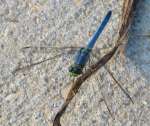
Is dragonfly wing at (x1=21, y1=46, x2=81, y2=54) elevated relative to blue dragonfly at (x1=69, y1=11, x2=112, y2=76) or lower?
lower

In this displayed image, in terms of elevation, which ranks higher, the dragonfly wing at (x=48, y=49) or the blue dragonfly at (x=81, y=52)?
the blue dragonfly at (x=81, y=52)

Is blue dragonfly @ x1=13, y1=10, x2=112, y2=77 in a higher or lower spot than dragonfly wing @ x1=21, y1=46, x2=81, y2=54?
higher

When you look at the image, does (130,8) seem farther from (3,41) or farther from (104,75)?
(3,41)

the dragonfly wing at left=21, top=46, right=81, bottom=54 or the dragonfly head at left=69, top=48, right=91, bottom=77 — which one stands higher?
the dragonfly head at left=69, top=48, right=91, bottom=77
